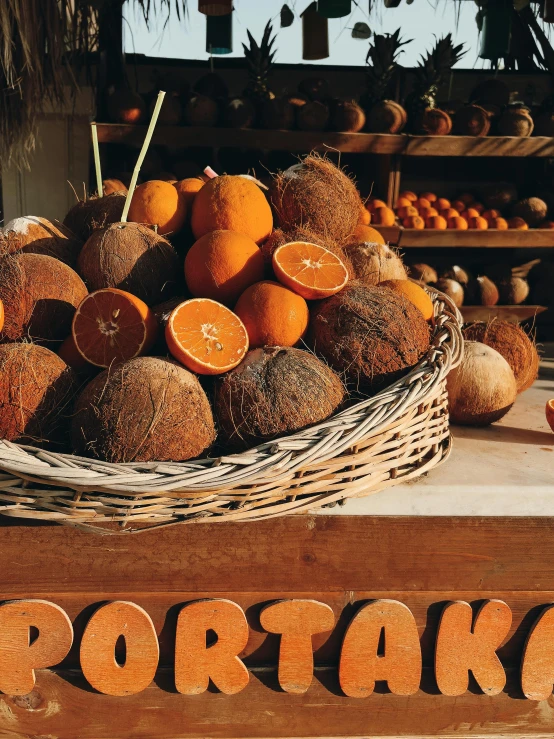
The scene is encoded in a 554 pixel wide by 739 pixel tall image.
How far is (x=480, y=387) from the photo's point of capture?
163 cm

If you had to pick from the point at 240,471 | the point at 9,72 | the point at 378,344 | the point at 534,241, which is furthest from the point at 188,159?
the point at 240,471

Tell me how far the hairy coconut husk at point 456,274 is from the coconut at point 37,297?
3.43m

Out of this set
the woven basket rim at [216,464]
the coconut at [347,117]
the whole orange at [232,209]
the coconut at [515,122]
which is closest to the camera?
the woven basket rim at [216,464]

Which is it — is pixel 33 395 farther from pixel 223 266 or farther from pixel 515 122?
pixel 515 122

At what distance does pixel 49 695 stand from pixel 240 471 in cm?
56

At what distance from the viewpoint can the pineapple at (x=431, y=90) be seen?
409cm

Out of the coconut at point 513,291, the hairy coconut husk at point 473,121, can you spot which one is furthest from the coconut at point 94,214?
the coconut at point 513,291

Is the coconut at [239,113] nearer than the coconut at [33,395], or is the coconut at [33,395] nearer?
the coconut at [33,395]

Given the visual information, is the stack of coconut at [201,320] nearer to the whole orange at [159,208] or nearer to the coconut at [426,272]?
the whole orange at [159,208]

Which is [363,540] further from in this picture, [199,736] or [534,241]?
[534,241]

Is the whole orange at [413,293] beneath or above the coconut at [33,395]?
above

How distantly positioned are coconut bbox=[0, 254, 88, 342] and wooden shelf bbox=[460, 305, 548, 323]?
131 inches

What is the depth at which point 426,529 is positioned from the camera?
120 centimetres

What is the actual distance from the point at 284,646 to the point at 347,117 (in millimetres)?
3487
